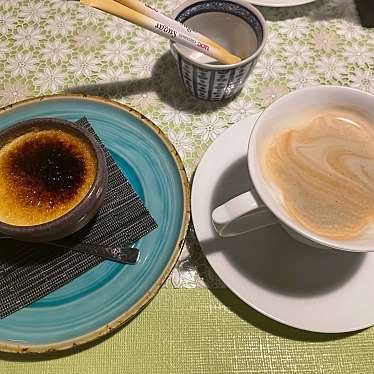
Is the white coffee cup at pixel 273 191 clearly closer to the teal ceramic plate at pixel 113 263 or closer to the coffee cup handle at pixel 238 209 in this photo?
the coffee cup handle at pixel 238 209

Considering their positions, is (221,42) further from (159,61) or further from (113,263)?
(113,263)

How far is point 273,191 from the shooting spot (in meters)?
0.70

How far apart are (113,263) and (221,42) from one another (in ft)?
1.84

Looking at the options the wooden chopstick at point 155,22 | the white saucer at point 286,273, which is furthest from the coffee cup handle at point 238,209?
the wooden chopstick at point 155,22

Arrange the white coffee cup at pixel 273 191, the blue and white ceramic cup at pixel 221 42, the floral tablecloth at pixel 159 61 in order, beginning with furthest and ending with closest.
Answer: the floral tablecloth at pixel 159 61 → the blue and white ceramic cup at pixel 221 42 → the white coffee cup at pixel 273 191

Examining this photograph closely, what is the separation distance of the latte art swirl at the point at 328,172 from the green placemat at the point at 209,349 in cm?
19

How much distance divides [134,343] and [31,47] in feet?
2.43

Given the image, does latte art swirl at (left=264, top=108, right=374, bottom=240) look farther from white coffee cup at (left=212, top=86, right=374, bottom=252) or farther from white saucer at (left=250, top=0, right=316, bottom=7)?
white saucer at (left=250, top=0, right=316, bottom=7)

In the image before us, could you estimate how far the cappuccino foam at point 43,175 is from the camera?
2.39 feet

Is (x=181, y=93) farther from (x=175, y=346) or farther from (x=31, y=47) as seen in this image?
(x=175, y=346)

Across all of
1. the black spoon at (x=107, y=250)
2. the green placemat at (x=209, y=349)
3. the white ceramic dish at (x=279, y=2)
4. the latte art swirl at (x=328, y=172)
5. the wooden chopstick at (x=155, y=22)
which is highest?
the wooden chopstick at (x=155, y=22)

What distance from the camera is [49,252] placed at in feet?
2.46

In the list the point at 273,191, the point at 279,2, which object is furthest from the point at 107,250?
the point at 279,2

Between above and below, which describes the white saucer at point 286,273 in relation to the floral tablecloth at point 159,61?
below
